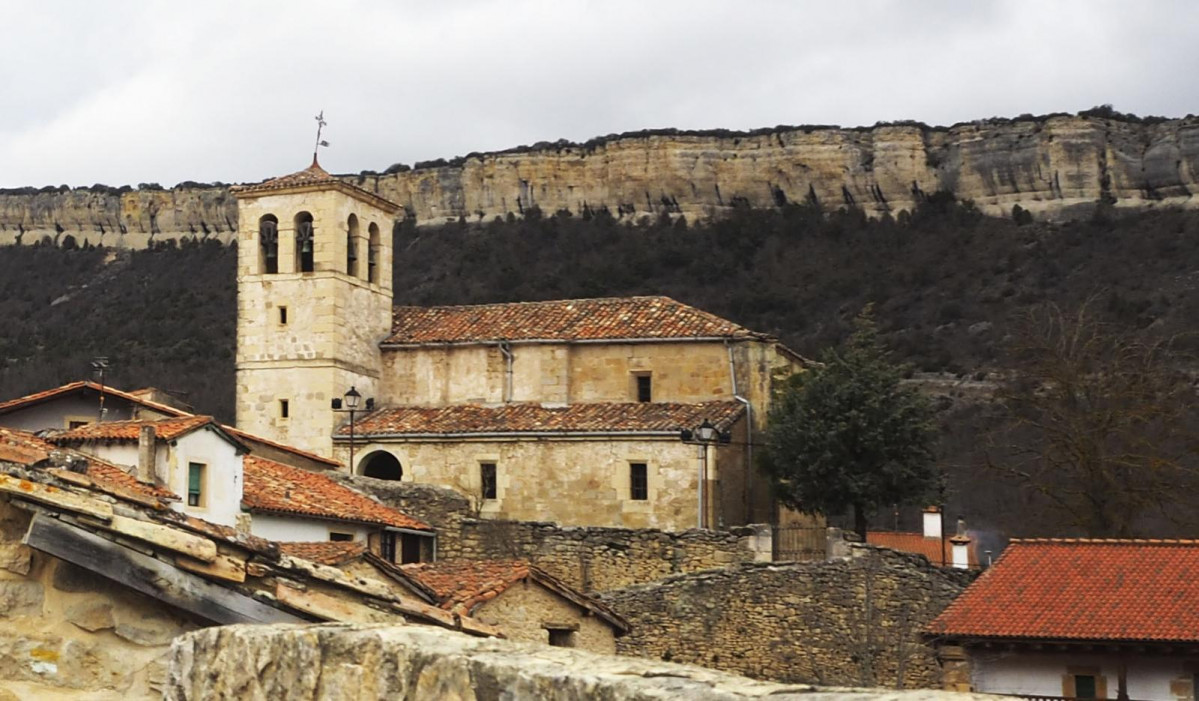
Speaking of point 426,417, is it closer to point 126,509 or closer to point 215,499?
point 215,499

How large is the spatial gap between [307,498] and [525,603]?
8.86 m

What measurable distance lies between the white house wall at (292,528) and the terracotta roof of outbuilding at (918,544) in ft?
37.5

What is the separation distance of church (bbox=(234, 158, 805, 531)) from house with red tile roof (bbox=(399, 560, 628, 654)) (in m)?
11.9

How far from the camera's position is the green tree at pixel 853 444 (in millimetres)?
33312

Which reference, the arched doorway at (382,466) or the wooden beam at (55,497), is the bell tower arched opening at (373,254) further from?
the wooden beam at (55,497)

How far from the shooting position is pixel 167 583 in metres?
4.70

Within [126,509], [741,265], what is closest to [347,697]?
[126,509]

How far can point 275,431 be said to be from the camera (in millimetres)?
38312

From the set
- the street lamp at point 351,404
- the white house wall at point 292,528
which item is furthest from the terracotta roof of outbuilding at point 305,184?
the white house wall at point 292,528

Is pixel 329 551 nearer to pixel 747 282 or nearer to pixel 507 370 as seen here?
pixel 507 370

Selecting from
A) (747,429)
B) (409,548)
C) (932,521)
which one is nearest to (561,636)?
(409,548)

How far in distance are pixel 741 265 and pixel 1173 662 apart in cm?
6106

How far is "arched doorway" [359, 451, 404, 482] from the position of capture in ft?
123

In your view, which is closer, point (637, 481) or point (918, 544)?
point (637, 481)
